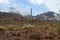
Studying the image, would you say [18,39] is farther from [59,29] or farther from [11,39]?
[59,29]

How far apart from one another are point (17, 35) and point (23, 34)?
2.40ft

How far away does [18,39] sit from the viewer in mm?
19906

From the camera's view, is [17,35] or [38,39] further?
[17,35]

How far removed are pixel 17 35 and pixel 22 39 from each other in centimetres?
196

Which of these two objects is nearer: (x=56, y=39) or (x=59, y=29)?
(x=56, y=39)

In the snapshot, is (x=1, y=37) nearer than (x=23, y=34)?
Yes

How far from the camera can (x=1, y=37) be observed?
815 inches

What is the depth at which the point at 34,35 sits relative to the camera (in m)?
20.4

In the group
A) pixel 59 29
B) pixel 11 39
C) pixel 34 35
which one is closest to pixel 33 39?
pixel 34 35

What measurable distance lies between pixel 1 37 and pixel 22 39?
6.40ft

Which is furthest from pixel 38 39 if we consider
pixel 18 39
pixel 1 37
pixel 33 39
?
pixel 1 37

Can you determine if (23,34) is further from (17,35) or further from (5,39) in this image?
(5,39)

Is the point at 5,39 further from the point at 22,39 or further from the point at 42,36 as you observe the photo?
the point at 42,36

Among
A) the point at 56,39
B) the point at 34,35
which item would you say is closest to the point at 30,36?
the point at 34,35
